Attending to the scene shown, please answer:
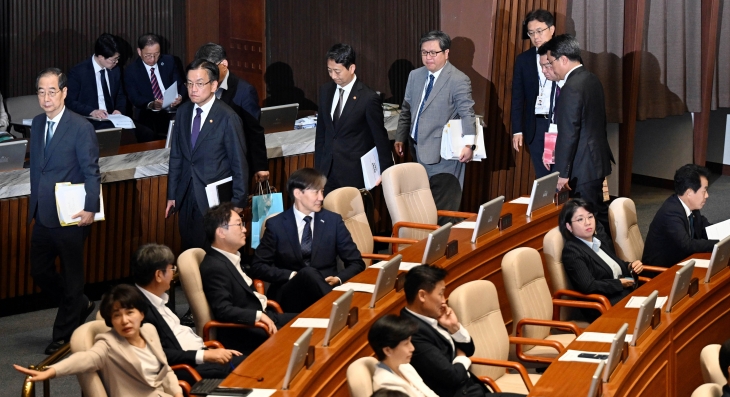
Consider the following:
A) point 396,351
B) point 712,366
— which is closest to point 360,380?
point 396,351

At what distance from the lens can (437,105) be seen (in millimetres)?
6602

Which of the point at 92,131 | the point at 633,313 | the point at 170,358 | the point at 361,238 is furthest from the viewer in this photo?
the point at 361,238

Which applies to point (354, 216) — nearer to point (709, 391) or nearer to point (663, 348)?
point (663, 348)

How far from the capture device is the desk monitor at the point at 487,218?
528cm

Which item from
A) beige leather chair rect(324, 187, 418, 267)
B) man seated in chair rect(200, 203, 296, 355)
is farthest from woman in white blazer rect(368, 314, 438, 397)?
beige leather chair rect(324, 187, 418, 267)

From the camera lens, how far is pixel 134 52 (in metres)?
9.40

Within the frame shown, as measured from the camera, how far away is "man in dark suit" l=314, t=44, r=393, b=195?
6.29m

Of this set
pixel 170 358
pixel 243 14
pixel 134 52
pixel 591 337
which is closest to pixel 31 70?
pixel 134 52

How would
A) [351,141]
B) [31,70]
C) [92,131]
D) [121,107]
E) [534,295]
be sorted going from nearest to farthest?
[534,295], [92,131], [351,141], [121,107], [31,70]

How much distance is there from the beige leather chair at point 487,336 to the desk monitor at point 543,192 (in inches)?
55.2

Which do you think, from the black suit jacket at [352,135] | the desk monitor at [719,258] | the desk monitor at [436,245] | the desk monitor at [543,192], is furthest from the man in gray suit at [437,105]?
the desk monitor at [719,258]

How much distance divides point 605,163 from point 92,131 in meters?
3.09

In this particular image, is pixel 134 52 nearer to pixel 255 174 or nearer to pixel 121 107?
pixel 121 107

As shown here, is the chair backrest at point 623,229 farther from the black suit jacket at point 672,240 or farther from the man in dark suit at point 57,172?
the man in dark suit at point 57,172
